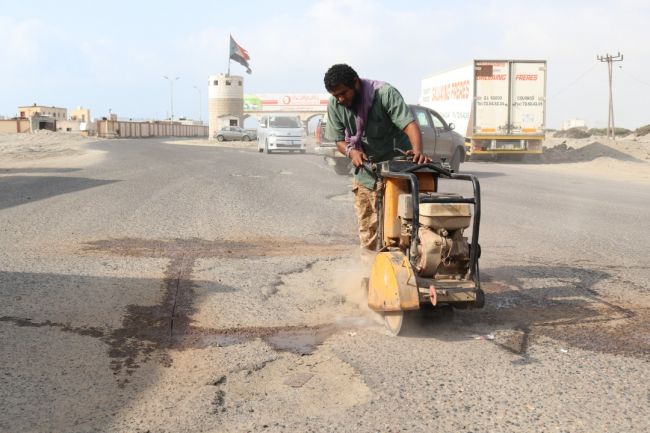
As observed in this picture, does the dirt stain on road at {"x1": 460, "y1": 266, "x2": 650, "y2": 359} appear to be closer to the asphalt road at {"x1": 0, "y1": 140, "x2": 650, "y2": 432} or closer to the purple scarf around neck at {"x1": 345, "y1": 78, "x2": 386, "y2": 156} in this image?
the asphalt road at {"x1": 0, "y1": 140, "x2": 650, "y2": 432}

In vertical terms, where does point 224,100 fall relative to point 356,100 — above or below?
above

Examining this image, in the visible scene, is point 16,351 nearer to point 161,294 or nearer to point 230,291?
point 161,294

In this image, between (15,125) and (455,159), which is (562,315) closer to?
(455,159)

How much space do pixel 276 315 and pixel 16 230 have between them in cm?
504

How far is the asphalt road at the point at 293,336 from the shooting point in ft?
10.2

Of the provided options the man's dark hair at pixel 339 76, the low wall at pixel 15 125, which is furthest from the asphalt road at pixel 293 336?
the low wall at pixel 15 125

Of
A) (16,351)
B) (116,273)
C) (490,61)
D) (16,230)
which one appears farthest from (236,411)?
(490,61)

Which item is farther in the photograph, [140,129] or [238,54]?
[140,129]

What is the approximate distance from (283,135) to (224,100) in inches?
1795

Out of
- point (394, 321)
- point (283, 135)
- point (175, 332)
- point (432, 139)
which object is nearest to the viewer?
point (394, 321)

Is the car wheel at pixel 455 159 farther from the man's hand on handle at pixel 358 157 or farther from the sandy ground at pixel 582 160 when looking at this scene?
the man's hand on handle at pixel 358 157

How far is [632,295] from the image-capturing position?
5336mm

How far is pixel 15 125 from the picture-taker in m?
78.4

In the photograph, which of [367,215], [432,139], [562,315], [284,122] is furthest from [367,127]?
[284,122]
